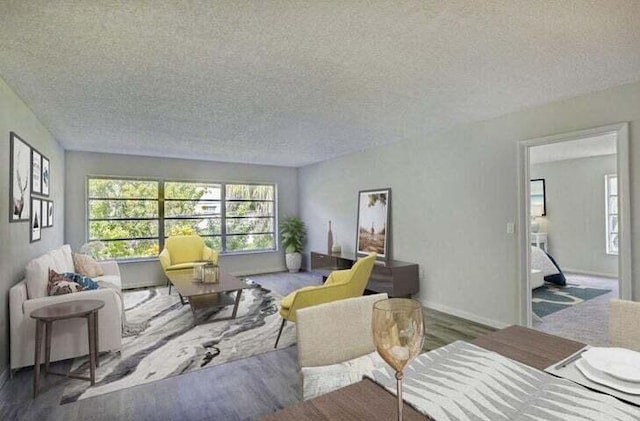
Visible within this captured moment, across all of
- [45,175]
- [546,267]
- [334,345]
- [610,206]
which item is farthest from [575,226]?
[45,175]

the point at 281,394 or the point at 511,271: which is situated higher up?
the point at 511,271

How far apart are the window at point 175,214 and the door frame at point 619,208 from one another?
5.00m

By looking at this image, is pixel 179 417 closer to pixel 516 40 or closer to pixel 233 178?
pixel 516 40

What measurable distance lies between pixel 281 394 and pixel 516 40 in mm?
2820

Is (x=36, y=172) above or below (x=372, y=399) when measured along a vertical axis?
above

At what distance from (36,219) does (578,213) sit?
8.78 meters

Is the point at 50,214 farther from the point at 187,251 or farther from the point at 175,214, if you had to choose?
the point at 175,214

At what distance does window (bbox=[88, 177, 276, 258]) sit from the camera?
5898 millimetres

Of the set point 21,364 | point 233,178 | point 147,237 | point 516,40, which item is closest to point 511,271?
point 516,40

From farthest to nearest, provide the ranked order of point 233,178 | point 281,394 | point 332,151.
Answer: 1. point 233,178
2. point 332,151
3. point 281,394

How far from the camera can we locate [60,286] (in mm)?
2973

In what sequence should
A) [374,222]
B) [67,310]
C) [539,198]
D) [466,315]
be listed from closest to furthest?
[67,310] < [466,315] < [374,222] < [539,198]

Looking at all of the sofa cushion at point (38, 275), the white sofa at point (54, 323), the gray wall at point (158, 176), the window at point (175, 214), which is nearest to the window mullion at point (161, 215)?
the window at point (175, 214)

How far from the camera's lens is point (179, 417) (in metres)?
2.16
